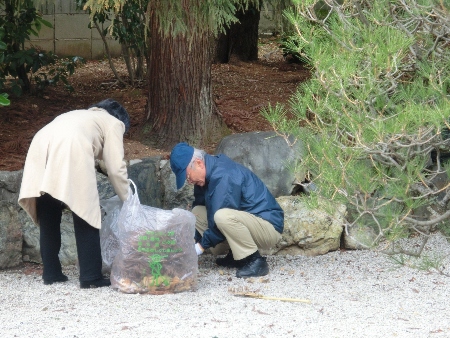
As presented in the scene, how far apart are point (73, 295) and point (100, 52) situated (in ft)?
23.6

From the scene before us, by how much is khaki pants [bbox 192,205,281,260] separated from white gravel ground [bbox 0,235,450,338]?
0.23 meters

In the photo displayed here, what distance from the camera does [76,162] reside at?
4578 millimetres

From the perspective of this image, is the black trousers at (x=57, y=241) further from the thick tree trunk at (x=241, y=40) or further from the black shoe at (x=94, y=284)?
the thick tree trunk at (x=241, y=40)

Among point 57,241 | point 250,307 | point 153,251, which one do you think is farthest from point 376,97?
point 57,241

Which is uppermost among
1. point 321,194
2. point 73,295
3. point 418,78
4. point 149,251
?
point 418,78

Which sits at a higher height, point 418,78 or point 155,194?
point 418,78

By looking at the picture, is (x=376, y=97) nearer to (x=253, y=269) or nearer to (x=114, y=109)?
(x=253, y=269)

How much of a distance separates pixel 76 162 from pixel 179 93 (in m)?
2.13

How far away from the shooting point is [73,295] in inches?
184

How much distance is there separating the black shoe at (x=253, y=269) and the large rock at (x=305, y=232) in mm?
701

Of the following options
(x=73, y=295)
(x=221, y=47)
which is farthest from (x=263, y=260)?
(x=221, y=47)

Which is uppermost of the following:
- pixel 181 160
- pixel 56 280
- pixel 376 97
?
pixel 376 97

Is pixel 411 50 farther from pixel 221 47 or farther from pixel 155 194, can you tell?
pixel 221 47

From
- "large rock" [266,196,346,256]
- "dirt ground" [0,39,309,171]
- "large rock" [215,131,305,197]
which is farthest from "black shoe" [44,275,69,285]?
"large rock" [215,131,305,197]
